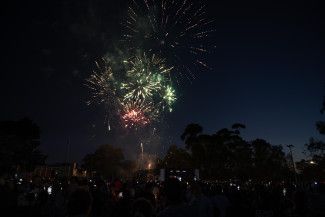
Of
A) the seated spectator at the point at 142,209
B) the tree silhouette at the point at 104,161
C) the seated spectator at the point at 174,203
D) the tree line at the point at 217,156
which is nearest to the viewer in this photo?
the seated spectator at the point at 174,203

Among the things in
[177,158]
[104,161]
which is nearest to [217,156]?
[177,158]

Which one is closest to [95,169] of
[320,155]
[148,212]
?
[320,155]

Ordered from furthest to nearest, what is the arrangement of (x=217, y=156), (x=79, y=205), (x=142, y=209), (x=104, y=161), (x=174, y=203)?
(x=104, y=161)
(x=217, y=156)
(x=142, y=209)
(x=79, y=205)
(x=174, y=203)

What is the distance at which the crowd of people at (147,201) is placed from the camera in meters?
4.55

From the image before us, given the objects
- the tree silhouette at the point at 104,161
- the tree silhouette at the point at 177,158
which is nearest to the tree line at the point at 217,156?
the tree silhouette at the point at 177,158

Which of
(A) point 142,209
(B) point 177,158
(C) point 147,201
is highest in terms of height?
(B) point 177,158

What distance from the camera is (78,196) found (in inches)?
182

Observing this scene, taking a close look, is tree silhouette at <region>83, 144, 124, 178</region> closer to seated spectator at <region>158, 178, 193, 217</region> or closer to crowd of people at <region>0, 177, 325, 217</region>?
crowd of people at <region>0, 177, 325, 217</region>

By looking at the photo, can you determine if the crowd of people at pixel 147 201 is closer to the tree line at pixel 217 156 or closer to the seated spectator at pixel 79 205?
the seated spectator at pixel 79 205

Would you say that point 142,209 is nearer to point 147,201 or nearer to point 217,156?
point 147,201

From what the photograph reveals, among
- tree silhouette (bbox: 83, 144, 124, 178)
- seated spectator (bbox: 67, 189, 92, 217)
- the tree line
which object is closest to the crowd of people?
seated spectator (bbox: 67, 189, 92, 217)

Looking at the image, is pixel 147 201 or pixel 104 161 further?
pixel 104 161

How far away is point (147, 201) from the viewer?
601 cm

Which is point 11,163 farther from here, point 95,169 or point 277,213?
point 95,169
